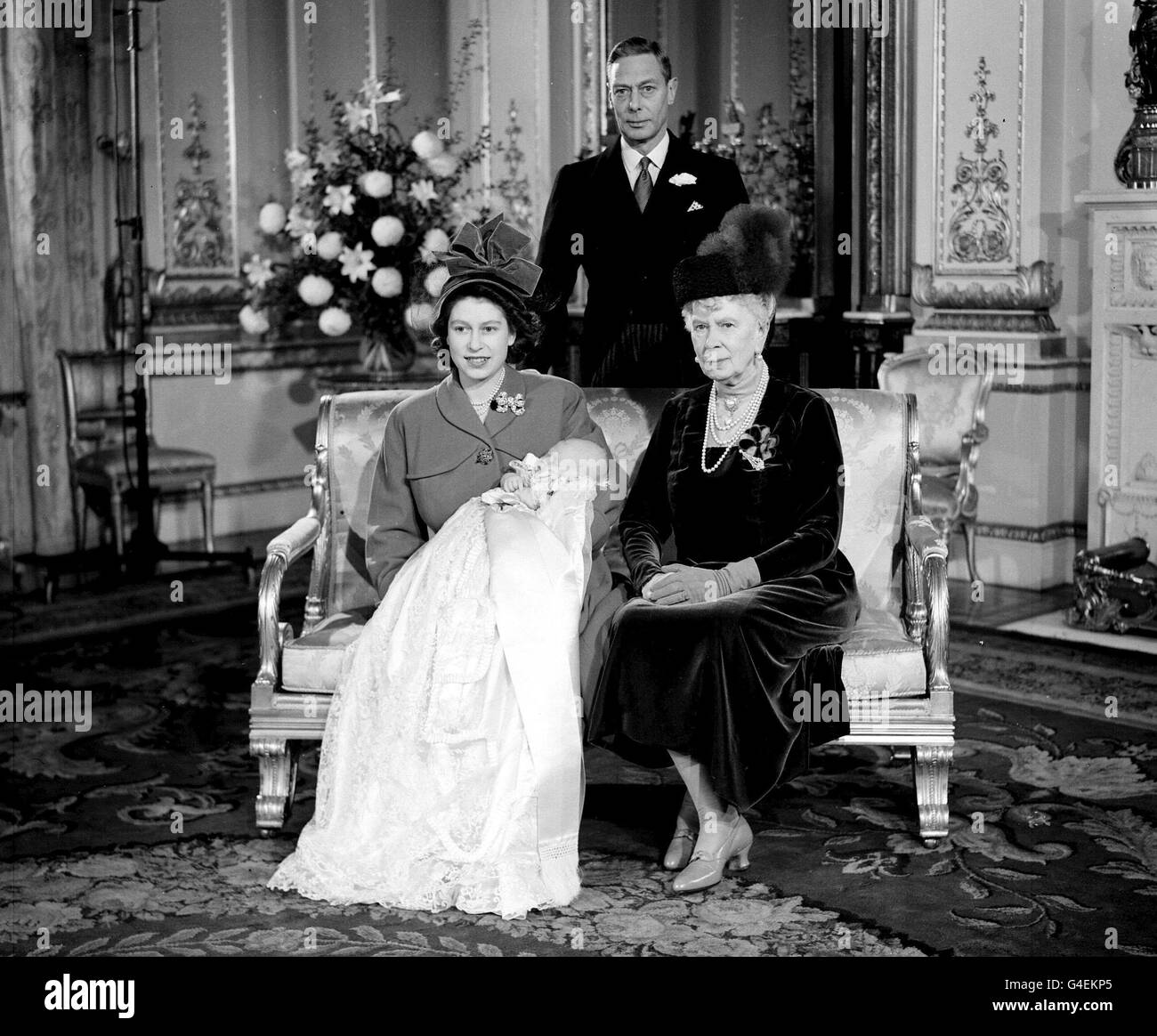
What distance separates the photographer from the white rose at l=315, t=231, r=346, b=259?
7285 mm

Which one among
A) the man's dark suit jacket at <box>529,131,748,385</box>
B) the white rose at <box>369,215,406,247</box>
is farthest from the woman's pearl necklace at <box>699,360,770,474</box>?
the white rose at <box>369,215,406,247</box>

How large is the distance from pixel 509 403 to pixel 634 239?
40.0 inches

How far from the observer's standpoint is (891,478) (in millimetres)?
4188

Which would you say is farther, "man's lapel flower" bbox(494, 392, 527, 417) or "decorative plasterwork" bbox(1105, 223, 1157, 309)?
"decorative plasterwork" bbox(1105, 223, 1157, 309)

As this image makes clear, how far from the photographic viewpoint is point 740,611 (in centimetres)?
350

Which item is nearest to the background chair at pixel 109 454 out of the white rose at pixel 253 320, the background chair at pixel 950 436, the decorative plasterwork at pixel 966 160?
the white rose at pixel 253 320

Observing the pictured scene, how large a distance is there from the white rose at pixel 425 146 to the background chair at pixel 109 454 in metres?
1.80

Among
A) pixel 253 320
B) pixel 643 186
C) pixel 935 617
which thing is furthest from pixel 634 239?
pixel 253 320

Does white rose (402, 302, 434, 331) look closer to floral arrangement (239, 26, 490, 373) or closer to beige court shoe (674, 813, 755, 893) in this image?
floral arrangement (239, 26, 490, 373)

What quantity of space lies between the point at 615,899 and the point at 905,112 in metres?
4.83

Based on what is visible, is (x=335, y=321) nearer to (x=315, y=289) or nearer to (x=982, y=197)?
(x=315, y=289)

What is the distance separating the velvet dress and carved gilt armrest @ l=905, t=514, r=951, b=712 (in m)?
0.19
